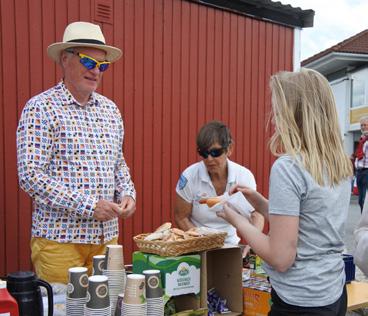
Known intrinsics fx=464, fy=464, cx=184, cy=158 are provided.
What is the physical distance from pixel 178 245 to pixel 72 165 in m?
0.68

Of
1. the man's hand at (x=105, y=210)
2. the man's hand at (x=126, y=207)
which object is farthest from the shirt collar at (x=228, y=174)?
the man's hand at (x=105, y=210)

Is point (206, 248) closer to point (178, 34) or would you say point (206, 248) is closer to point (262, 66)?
point (178, 34)

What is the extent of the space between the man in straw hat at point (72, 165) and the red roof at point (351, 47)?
16.6 meters

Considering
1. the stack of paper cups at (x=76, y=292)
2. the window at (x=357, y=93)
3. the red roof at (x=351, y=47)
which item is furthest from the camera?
the window at (x=357, y=93)

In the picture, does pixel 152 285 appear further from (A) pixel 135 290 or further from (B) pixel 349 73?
(B) pixel 349 73

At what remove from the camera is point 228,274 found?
2.51 metres

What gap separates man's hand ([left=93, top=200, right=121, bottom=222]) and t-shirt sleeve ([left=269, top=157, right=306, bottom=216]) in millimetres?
890

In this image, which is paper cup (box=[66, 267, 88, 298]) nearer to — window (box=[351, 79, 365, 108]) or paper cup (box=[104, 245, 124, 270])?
paper cup (box=[104, 245, 124, 270])

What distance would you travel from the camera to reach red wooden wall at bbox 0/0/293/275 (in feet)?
12.9

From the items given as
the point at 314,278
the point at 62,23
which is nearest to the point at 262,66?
the point at 62,23

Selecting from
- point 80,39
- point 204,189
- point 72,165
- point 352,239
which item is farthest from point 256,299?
point 352,239

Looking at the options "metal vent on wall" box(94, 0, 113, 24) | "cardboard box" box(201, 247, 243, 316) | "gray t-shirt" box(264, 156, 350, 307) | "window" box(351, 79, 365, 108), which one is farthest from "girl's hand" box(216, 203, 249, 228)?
"window" box(351, 79, 365, 108)

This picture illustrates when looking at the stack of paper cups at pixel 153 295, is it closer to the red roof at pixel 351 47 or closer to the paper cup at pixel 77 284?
the paper cup at pixel 77 284

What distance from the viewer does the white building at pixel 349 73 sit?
18.0 meters
